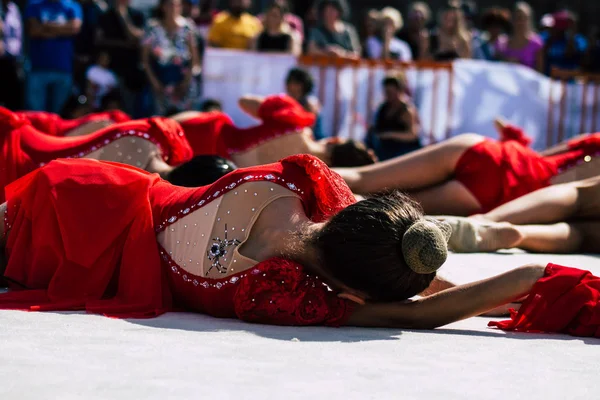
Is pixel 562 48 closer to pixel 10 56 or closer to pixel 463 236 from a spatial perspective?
pixel 10 56

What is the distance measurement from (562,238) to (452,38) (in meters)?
4.41

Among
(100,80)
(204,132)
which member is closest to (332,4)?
(100,80)

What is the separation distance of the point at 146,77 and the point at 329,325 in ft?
18.7

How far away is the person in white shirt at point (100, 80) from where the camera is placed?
8.14 metres

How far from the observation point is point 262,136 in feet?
17.6

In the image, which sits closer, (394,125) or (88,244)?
(88,244)

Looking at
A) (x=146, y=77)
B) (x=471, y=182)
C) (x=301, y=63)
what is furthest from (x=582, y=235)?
(x=146, y=77)

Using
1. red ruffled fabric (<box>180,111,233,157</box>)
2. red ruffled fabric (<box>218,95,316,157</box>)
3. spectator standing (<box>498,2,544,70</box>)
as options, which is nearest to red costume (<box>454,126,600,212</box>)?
red ruffled fabric (<box>218,95,316,157</box>)

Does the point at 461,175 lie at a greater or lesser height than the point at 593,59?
lesser

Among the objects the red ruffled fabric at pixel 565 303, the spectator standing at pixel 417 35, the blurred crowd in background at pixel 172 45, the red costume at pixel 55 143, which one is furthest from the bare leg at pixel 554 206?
the spectator standing at pixel 417 35

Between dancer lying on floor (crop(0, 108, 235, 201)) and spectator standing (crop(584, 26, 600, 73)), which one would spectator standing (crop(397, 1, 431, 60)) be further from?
dancer lying on floor (crop(0, 108, 235, 201))

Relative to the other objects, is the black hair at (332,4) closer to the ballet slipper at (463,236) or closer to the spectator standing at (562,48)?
the spectator standing at (562,48)

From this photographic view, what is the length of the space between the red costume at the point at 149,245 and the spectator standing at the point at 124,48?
16.8 ft

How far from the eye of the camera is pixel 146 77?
26.9 feet
